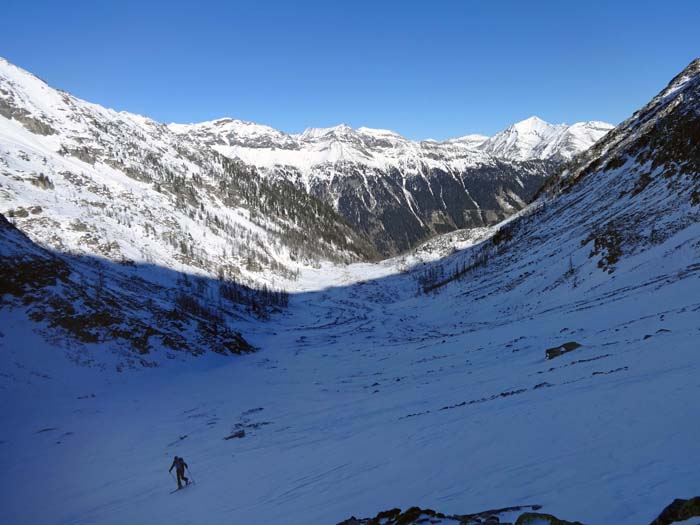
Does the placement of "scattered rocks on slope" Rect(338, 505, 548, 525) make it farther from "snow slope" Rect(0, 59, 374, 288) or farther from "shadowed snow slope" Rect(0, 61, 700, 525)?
"snow slope" Rect(0, 59, 374, 288)

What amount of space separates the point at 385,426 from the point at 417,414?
7.03 ft

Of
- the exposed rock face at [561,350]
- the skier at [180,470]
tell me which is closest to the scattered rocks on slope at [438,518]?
Answer: the skier at [180,470]

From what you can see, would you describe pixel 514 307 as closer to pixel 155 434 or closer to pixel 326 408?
pixel 326 408

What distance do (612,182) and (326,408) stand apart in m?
106

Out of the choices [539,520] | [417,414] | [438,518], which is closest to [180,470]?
[417,414]

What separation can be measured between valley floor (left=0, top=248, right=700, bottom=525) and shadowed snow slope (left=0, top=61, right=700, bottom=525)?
118 mm

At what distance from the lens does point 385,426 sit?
22.8 metres

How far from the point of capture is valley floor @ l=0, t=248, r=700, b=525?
11.5m

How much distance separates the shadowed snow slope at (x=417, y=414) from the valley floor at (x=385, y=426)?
0.39 feet

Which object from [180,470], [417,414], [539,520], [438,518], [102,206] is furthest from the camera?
[102,206]

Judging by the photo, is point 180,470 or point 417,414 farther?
point 417,414

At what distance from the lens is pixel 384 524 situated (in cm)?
1046

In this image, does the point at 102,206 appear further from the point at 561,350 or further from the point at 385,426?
the point at 561,350

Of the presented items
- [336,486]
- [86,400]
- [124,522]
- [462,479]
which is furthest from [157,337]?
[462,479]
